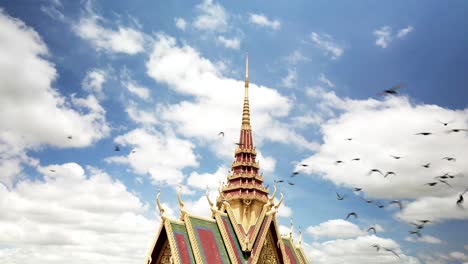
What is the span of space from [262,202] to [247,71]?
14945mm

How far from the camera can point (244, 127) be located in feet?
123

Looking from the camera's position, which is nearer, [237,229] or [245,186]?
[237,229]

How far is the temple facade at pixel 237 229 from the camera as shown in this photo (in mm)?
25078

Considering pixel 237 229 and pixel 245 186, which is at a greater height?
pixel 245 186

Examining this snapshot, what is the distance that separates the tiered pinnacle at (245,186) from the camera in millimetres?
32688

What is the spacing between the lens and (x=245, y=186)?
110ft

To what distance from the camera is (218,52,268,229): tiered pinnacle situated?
32688 mm

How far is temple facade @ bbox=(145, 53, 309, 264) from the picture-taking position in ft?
82.3

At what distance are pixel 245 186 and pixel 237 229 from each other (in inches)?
210

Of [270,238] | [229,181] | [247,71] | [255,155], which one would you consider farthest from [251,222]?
[247,71]

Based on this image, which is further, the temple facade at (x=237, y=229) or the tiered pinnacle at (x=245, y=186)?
the tiered pinnacle at (x=245, y=186)

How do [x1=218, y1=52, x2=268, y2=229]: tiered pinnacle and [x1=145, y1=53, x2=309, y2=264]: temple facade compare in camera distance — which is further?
[x1=218, y1=52, x2=268, y2=229]: tiered pinnacle

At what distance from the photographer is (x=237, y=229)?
28.7 m

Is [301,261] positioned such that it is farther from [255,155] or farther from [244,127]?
[244,127]
